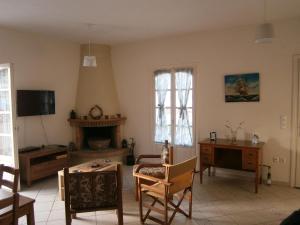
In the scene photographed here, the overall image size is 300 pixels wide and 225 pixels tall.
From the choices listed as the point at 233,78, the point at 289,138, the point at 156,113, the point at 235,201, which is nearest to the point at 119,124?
the point at 156,113

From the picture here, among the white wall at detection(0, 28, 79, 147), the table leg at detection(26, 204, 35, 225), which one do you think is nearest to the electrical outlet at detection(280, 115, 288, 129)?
the table leg at detection(26, 204, 35, 225)

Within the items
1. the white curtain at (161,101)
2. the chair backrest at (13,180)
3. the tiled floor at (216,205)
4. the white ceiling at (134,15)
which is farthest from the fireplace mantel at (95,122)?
the chair backrest at (13,180)

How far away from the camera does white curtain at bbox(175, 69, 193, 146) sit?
503 cm

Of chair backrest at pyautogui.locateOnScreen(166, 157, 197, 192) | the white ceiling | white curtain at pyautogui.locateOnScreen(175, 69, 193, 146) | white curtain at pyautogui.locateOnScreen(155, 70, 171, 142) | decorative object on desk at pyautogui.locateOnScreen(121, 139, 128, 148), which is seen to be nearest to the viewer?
chair backrest at pyautogui.locateOnScreen(166, 157, 197, 192)

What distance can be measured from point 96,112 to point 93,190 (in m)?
3.49

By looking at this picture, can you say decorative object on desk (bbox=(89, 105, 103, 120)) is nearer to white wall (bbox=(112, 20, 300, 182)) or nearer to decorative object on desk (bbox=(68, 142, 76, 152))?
white wall (bbox=(112, 20, 300, 182))

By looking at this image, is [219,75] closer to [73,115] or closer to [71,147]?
[73,115]

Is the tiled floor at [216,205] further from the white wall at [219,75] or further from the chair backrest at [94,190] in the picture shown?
the chair backrest at [94,190]

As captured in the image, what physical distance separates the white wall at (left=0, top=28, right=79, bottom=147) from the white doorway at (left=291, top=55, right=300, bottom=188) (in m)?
Result: 4.36

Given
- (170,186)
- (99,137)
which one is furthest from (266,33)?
(99,137)

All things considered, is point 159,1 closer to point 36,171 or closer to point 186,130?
point 186,130

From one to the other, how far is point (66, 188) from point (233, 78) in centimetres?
343

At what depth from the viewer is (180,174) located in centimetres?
289

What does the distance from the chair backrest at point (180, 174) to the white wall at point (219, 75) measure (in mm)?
1920
